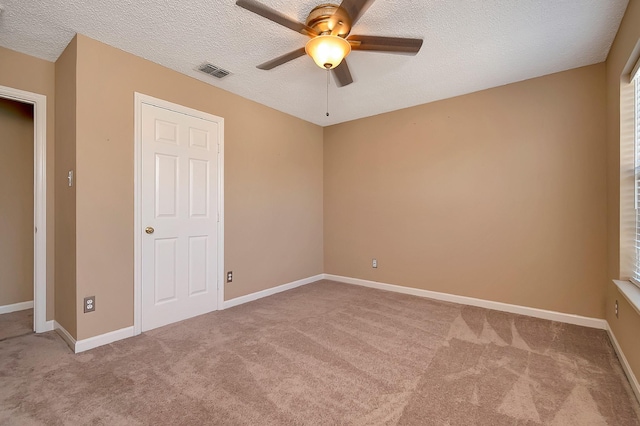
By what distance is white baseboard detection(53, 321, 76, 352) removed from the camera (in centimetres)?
237

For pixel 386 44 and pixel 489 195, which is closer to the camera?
pixel 386 44

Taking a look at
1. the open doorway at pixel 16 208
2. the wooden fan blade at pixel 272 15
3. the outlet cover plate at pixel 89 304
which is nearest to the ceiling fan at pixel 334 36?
the wooden fan blade at pixel 272 15

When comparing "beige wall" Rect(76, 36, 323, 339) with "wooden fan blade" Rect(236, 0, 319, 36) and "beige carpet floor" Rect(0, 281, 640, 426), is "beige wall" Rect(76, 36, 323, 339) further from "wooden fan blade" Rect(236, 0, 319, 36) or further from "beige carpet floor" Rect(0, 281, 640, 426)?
"wooden fan blade" Rect(236, 0, 319, 36)

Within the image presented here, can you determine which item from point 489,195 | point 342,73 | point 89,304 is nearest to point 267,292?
point 89,304

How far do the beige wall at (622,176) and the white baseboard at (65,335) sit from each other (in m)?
4.06

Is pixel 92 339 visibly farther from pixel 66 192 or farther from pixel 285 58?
pixel 285 58

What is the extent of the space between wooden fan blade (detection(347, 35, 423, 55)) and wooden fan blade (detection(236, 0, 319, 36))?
305 mm

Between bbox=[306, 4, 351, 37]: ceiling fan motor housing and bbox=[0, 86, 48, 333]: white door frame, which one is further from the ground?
bbox=[306, 4, 351, 37]: ceiling fan motor housing

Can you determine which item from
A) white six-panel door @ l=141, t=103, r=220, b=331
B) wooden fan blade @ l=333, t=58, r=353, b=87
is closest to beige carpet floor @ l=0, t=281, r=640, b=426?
white six-panel door @ l=141, t=103, r=220, b=331

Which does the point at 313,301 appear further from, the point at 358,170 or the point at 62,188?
the point at 62,188

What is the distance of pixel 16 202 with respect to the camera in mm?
3330

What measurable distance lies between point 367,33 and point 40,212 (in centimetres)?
339

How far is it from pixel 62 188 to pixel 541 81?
4.90 m

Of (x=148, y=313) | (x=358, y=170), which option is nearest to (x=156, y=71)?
(x=148, y=313)
